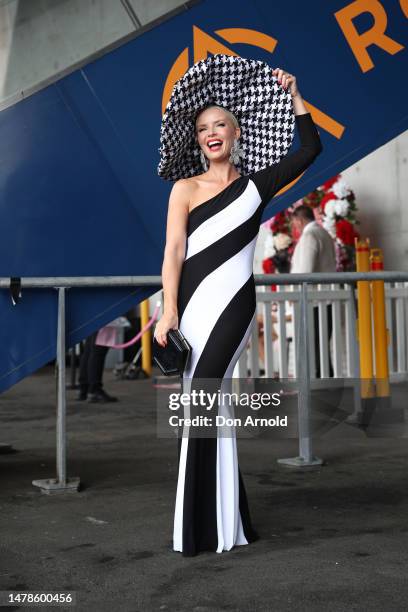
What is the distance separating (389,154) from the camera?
416 inches

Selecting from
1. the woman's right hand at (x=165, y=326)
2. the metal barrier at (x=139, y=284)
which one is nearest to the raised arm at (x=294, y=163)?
the woman's right hand at (x=165, y=326)

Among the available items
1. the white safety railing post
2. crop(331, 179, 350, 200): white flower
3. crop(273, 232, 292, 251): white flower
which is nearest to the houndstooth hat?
the white safety railing post

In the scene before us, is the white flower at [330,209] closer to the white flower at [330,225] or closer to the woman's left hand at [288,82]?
the white flower at [330,225]

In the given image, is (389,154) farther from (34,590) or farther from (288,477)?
(34,590)

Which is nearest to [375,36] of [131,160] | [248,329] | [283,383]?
[131,160]

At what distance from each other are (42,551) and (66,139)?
2.22 m

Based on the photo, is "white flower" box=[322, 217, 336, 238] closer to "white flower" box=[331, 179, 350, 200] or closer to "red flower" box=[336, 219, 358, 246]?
"red flower" box=[336, 219, 358, 246]

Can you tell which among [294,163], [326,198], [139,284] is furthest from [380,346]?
[294,163]

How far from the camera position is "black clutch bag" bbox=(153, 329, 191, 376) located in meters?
3.44

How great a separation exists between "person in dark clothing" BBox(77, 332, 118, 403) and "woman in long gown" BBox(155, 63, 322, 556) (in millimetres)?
5832

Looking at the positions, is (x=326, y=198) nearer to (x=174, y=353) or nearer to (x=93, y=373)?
(x=93, y=373)

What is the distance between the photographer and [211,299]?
349 centimetres

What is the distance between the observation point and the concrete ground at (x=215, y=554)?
9.84ft

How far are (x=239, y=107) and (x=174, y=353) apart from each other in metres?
1.03
